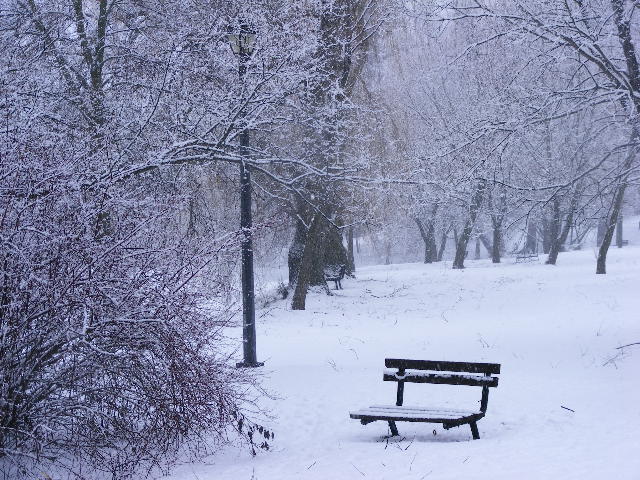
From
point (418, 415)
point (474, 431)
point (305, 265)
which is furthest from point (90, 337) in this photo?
point (305, 265)

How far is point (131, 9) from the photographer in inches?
400

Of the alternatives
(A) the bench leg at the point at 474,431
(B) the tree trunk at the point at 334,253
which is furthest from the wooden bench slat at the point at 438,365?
(B) the tree trunk at the point at 334,253

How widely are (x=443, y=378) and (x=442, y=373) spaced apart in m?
0.07

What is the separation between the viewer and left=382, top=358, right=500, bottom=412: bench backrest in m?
7.30

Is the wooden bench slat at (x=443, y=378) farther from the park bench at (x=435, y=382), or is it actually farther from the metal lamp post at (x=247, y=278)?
the metal lamp post at (x=247, y=278)

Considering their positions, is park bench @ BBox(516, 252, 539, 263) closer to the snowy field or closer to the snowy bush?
the snowy field

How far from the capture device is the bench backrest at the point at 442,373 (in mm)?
7297

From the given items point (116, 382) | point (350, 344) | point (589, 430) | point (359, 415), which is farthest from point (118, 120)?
point (589, 430)

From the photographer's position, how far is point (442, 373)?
755 centimetres

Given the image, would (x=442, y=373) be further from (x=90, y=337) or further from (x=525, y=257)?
(x=525, y=257)

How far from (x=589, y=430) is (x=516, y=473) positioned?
2061 mm

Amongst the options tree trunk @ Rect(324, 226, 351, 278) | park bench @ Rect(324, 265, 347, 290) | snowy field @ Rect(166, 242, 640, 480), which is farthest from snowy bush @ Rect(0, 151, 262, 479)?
tree trunk @ Rect(324, 226, 351, 278)

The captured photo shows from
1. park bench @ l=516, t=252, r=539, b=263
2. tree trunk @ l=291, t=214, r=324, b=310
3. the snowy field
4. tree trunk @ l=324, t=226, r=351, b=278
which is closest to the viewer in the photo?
the snowy field

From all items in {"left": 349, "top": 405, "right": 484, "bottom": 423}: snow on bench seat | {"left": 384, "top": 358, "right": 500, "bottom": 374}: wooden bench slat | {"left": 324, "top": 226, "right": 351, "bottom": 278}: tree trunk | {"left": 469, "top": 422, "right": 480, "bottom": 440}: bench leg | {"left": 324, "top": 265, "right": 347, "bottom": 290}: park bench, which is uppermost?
{"left": 324, "top": 226, "right": 351, "bottom": 278}: tree trunk
